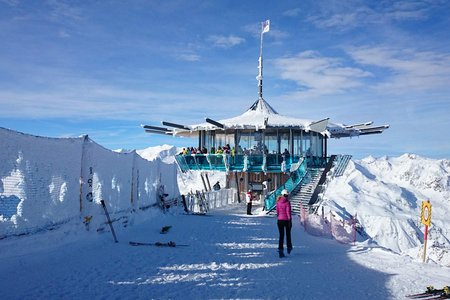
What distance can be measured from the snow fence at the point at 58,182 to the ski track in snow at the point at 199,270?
0.50 metres

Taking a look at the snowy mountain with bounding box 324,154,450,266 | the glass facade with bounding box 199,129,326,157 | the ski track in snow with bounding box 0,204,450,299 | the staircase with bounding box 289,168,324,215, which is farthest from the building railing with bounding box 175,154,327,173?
the snowy mountain with bounding box 324,154,450,266

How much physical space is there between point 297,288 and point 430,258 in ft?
28.2

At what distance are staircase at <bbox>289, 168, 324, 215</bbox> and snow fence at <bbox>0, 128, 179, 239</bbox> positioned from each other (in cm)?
1005

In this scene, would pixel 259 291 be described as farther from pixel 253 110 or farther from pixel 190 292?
pixel 253 110

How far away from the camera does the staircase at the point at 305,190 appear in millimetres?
24984

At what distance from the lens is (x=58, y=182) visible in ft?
38.9

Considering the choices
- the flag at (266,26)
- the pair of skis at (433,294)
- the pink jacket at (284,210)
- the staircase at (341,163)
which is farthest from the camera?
the flag at (266,26)

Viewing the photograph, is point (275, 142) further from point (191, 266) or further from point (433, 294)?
point (433, 294)

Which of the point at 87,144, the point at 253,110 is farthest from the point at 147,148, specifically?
the point at 87,144

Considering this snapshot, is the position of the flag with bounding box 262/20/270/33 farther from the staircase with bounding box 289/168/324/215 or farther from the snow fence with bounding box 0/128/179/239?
the snow fence with bounding box 0/128/179/239

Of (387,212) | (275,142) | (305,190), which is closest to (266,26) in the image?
(275,142)

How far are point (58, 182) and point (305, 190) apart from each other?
57.2 ft

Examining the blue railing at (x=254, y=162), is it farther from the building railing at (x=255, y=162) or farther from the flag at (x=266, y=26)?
the flag at (x=266, y=26)

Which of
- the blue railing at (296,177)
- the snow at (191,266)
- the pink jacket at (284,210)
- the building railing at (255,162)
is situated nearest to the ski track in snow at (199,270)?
the snow at (191,266)
